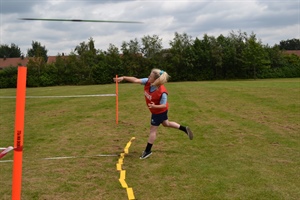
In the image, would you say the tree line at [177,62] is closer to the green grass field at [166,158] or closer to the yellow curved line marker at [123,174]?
the green grass field at [166,158]

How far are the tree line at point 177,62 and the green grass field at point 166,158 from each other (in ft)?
142

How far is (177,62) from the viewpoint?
5831 centimetres

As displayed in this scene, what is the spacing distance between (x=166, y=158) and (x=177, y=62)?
51703mm

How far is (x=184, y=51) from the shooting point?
5950 cm

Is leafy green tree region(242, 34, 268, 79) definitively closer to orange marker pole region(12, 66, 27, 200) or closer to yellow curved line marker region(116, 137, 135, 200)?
yellow curved line marker region(116, 137, 135, 200)

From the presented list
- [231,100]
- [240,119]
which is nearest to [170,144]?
[240,119]

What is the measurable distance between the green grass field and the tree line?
142 feet

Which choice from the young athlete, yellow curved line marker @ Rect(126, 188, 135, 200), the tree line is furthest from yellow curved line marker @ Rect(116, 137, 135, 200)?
the tree line

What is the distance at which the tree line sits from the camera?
2219 inches

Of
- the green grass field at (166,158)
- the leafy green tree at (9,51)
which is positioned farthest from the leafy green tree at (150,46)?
the leafy green tree at (9,51)

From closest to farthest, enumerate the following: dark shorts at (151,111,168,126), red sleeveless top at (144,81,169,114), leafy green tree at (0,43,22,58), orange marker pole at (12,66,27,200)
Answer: orange marker pole at (12,66,27,200)
red sleeveless top at (144,81,169,114)
dark shorts at (151,111,168,126)
leafy green tree at (0,43,22,58)

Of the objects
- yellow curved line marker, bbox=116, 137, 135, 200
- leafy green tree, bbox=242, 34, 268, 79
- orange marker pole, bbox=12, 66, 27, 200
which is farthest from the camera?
leafy green tree, bbox=242, 34, 268, 79

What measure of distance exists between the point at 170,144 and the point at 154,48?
177ft

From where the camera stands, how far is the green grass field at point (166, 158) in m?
5.38
